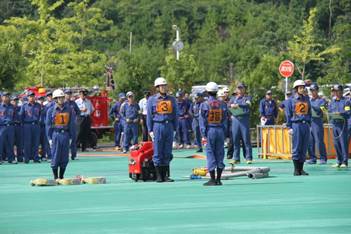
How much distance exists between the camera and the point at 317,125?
30281 millimetres

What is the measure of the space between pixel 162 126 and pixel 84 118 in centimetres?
1561

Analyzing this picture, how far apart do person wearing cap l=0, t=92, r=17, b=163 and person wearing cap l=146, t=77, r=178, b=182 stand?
1056cm

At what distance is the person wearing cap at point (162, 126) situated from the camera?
2409 centimetres

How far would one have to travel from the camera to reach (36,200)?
20297 mm

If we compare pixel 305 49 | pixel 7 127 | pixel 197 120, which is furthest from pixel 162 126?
pixel 305 49

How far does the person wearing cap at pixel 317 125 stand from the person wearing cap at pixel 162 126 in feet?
21.4

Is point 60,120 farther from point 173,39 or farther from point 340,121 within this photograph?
point 173,39

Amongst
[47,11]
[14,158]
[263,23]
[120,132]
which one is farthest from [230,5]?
[14,158]

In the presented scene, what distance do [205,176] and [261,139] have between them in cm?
889

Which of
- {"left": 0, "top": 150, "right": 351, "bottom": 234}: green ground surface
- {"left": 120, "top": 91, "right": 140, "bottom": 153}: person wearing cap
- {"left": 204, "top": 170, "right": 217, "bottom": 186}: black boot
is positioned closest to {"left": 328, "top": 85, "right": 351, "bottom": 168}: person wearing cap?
{"left": 0, "top": 150, "right": 351, "bottom": 234}: green ground surface

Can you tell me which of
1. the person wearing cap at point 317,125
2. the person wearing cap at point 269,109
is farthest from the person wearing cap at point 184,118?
the person wearing cap at point 317,125

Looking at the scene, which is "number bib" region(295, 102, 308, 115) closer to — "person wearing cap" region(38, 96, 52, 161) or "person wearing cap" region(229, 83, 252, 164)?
"person wearing cap" region(229, 83, 252, 164)

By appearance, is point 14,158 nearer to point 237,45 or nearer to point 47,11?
point 47,11

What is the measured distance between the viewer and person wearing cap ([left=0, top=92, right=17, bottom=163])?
34.1 metres
